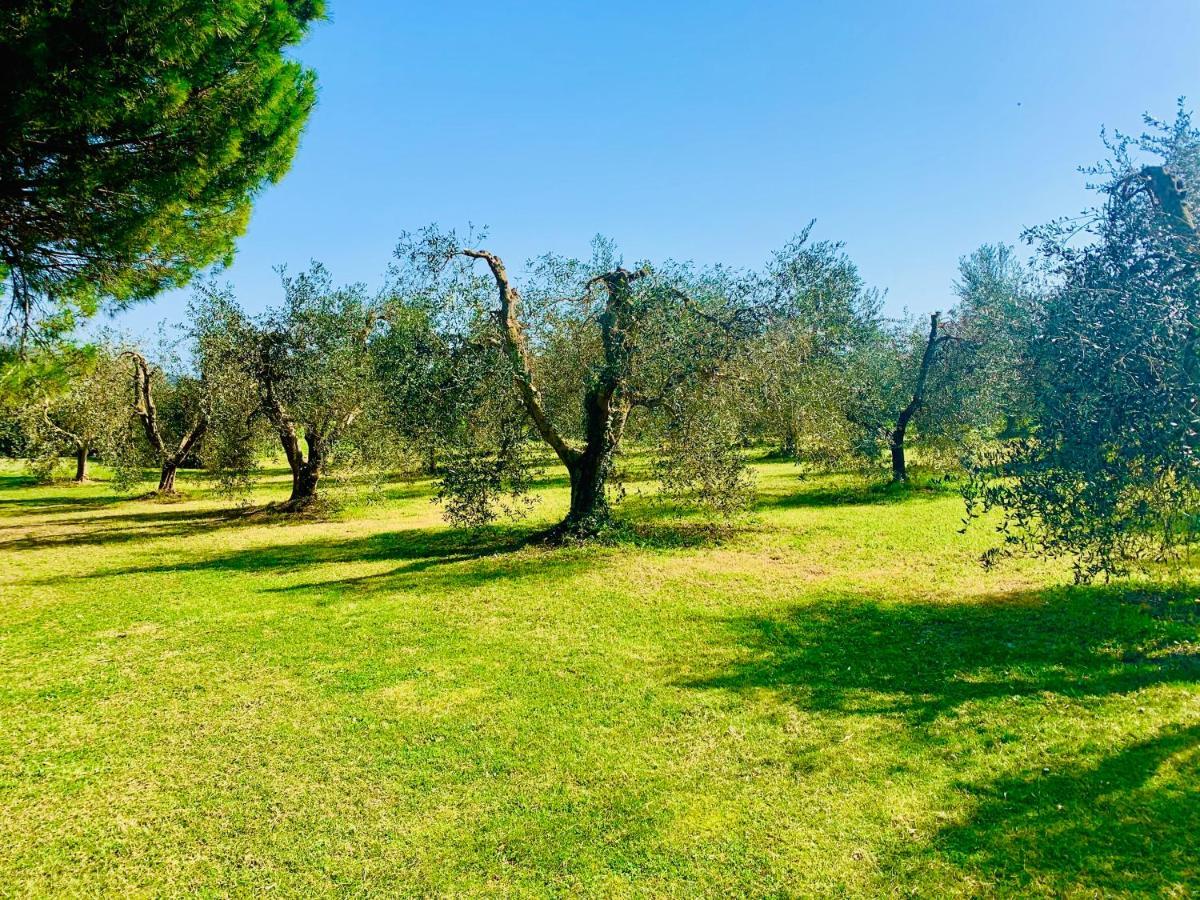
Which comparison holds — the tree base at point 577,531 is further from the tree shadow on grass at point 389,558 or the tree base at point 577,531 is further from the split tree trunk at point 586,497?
the tree shadow on grass at point 389,558

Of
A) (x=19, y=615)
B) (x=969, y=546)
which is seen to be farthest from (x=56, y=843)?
(x=969, y=546)

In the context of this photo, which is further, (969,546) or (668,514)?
(668,514)

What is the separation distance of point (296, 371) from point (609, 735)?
19.0 meters

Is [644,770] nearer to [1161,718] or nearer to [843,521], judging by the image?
[1161,718]

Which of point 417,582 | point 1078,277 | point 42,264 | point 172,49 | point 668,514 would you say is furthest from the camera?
point 668,514

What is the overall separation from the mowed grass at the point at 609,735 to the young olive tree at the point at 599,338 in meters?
3.97

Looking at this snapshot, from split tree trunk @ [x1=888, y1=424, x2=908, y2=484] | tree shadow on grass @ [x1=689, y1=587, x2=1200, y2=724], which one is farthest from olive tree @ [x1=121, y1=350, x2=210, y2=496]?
split tree trunk @ [x1=888, y1=424, x2=908, y2=484]

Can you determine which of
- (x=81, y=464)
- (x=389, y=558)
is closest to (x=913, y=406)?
(x=389, y=558)

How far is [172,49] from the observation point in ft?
25.5

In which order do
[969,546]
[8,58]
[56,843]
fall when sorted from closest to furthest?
[56,843] < [8,58] < [969,546]

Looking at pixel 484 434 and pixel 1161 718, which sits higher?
pixel 484 434

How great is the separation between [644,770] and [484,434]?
11.0 metres

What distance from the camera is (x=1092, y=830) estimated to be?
493 cm

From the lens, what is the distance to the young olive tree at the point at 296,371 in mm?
21141
